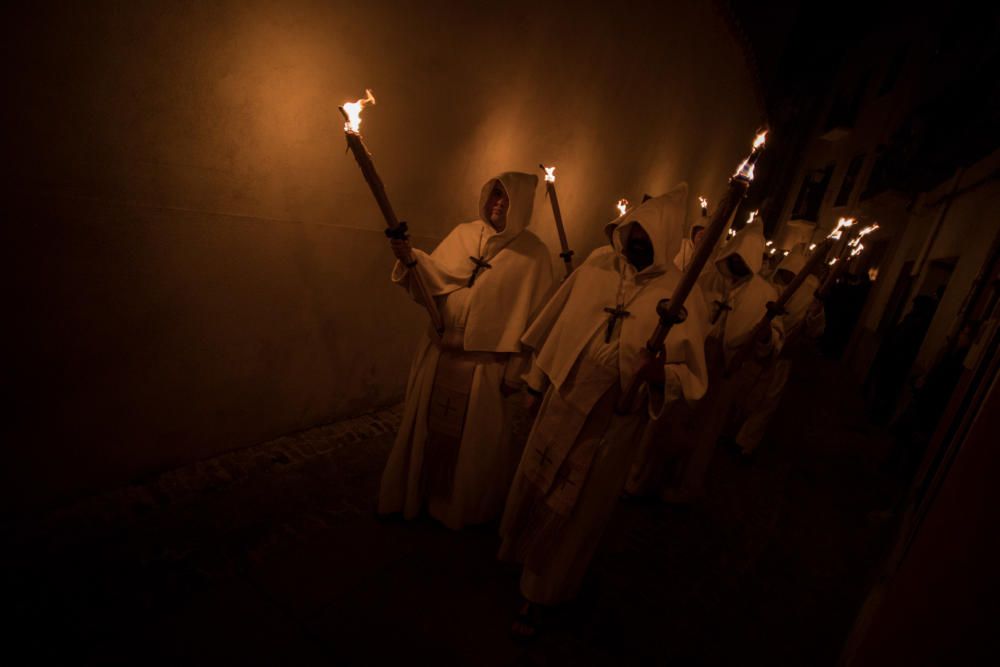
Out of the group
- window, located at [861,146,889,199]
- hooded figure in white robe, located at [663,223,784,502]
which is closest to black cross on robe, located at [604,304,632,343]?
hooded figure in white robe, located at [663,223,784,502]

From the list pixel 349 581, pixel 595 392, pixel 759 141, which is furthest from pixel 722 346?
pixel 349 581

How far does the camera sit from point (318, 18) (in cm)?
349

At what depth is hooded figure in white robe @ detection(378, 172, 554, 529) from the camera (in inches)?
132

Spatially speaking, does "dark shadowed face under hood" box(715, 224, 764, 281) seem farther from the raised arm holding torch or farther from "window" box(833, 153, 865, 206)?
"window" box(833, 153, 865, 206)

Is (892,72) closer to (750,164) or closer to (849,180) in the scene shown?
(849,180)

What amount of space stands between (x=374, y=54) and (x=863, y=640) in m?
4.37

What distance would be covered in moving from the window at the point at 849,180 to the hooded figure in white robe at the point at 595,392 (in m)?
21.2

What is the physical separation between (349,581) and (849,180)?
77.8 ft

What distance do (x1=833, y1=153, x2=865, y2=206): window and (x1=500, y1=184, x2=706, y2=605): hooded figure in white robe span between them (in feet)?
69.4

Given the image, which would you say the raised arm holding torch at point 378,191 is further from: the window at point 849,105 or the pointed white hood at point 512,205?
the window at point 849,105

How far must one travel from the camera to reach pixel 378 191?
2625 millimetres

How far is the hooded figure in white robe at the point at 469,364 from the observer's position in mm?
3357

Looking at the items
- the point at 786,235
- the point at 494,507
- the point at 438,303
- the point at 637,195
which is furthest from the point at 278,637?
the point at 786,235

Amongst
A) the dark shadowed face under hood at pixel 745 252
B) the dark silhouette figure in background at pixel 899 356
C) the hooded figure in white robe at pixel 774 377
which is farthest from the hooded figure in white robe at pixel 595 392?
the dark silhouette figure in background at pixel 899 356
